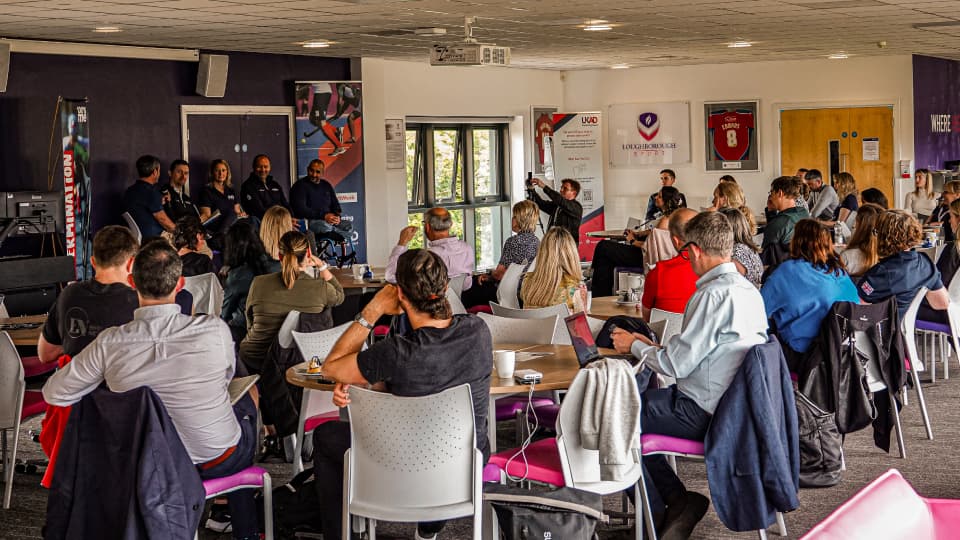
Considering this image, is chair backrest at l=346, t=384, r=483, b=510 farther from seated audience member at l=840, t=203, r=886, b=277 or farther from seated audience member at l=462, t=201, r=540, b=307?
seated audience member at l=462, t=201, r=540, b=307

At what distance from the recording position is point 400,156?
15.2 meters

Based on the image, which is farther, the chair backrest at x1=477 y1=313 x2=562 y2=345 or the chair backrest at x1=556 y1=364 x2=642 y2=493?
the chair backrest at x1=477 y1=313 x2=562 y2=345

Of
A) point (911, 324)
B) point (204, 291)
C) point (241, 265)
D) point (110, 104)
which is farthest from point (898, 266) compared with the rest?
point (110, 104)

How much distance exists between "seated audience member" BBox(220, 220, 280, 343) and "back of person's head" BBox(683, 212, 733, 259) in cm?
328

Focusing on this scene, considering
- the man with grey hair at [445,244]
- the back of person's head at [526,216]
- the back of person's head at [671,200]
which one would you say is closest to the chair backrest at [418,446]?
the man with grey hair at [445,244]

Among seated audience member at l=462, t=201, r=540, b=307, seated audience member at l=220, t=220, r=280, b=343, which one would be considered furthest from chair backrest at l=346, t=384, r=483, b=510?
seated audience member at l=462, t=201, r=540, b=307

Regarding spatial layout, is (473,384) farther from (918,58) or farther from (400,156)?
(918,58)

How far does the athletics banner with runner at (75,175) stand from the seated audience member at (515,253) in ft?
13.3

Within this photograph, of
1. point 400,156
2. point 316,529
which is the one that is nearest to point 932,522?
point 316,529

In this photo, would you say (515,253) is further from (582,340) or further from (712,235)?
(582,340)

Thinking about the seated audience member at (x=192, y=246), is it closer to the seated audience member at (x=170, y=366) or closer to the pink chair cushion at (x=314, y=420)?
the pink chair cushion at (x=314, y=420)

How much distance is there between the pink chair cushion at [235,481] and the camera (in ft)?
14.6

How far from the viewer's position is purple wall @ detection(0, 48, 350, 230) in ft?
36.7

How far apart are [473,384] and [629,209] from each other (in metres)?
14.1
